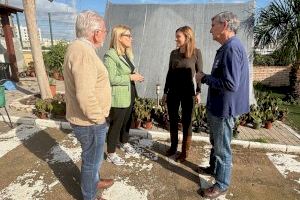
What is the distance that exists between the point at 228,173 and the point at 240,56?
1473 mm

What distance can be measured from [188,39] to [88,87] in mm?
1862

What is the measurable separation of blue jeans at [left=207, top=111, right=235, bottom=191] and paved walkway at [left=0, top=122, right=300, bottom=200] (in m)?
0.30

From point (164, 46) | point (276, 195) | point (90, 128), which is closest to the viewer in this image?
point (90, 128)

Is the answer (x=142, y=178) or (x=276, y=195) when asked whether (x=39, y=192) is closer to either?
(x=142, y=178)

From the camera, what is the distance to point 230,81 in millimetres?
2822

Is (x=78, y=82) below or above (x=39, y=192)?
above

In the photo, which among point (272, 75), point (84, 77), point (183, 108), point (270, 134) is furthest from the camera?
point (272, 75)

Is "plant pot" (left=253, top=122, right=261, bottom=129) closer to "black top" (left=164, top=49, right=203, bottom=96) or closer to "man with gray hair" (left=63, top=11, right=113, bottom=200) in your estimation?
"black top" (left=164, top=49, right=203, bottom=96)

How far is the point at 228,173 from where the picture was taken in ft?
11.1

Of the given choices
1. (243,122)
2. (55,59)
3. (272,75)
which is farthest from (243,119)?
(55,59)

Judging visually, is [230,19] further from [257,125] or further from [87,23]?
[257,125]

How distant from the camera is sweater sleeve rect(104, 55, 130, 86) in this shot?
3.68 metres

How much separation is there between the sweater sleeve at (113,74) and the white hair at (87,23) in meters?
1.08

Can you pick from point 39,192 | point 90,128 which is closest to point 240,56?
point 90,128
